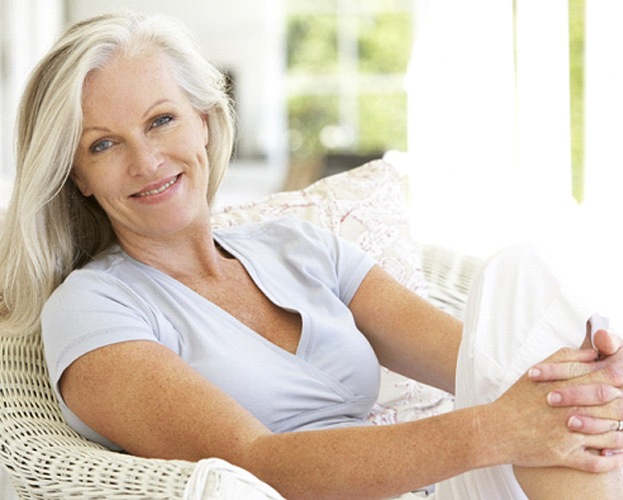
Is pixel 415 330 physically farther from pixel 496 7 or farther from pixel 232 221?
pixel 496 7

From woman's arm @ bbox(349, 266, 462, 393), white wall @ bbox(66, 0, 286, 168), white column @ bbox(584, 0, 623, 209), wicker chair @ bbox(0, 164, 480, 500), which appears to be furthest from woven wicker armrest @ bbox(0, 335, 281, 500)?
white wall @ bbox(66, 0, 286, 168)

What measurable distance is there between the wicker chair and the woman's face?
292mm

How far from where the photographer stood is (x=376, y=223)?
7.61ft

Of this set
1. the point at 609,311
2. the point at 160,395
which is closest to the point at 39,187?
the point at 160,395

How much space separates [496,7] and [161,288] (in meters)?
3.47

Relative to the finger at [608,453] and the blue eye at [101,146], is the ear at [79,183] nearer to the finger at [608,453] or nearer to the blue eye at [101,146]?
the blue eye at [101,146]

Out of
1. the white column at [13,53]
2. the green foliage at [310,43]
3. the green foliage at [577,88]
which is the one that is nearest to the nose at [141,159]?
the green foliage at [577,88]

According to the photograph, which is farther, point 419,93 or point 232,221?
point 419,93

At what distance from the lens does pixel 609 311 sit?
151 centimetres

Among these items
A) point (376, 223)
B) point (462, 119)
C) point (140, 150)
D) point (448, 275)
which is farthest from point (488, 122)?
point (140, 150)

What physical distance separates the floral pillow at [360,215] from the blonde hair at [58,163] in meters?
0.46

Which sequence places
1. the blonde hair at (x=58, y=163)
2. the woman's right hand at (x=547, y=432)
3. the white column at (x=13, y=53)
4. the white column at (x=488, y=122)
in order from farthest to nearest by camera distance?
the white column at (x=13, y=53)
the white column at (x=488, y=122)
the blonde hair at (x=58, y=163)
the woman's right hand at (x=547, y=432)

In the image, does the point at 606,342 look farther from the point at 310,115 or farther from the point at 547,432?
the point at 310,115

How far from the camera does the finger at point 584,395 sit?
1.38 meters
